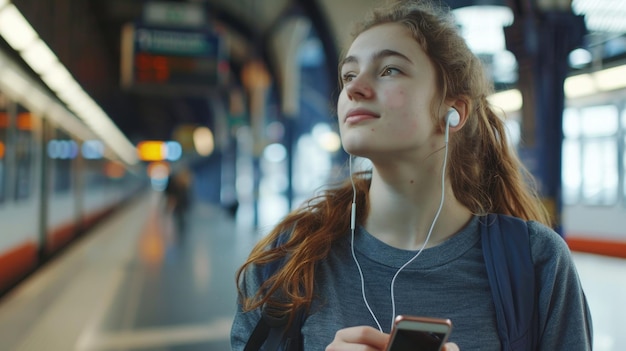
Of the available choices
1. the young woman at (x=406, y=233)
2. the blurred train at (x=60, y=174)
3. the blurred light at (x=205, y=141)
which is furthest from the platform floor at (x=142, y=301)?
the blurred light at (x=205, y=141)

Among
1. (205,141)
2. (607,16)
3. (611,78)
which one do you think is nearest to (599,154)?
(611,78)

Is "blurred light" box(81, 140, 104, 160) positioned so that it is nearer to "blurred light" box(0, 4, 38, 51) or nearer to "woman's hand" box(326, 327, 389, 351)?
"blurred light" box(0, 4, 38, 51)

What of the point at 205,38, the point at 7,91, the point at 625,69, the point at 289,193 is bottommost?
the point at 289,193

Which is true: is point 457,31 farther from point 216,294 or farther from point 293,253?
point 216,294

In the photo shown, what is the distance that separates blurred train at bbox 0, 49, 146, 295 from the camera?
18.7 feet

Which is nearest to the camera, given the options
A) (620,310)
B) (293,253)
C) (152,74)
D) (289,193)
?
(293,253)

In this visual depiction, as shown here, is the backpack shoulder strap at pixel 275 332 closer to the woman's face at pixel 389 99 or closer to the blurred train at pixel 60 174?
the woman's face at pixel 389 99

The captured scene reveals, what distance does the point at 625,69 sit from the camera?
7.21 meters

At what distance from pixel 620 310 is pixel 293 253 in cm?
508

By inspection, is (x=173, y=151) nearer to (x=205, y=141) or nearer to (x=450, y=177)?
(x=205, y=141)

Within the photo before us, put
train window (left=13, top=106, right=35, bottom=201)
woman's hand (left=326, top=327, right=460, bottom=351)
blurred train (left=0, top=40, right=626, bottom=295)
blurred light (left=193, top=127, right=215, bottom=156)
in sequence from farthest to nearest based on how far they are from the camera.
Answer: blurred light (left=193, top=127, right=215, bottom=156)
train window (left=13, top=106, right=35, bottom=201)
blurred train (left=0, top=40, right=626, bottom=295)
woman's hand (left=326, top=327, right=460, bottom=351)

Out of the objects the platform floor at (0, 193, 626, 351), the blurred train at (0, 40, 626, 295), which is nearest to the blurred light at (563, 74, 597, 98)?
the blurred train at (0, 40, 626, 295)

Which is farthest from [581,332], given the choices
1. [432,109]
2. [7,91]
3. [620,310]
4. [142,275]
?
[142,275]

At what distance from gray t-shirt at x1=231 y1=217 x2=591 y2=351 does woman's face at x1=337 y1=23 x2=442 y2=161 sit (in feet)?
0.79
